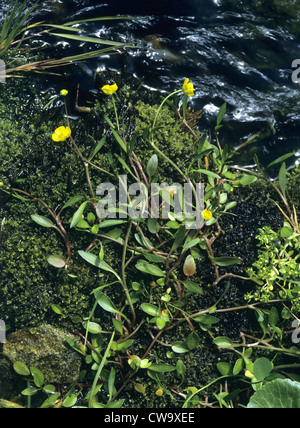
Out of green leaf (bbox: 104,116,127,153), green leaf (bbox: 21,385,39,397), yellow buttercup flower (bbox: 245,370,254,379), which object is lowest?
green leaf (bbox: 21,385,39,397)

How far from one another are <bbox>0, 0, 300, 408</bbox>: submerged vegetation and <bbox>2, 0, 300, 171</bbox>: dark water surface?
0.75 feet

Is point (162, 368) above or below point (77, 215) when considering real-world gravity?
below

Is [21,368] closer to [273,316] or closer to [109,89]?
[273,316]

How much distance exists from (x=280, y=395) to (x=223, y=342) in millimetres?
336

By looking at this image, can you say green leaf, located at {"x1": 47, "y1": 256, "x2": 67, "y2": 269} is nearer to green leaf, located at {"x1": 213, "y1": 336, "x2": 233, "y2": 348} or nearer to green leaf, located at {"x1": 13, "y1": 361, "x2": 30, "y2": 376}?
green leaf, located at {"x1": 13, "y1": 361, "x2": 30, "y2": 376}

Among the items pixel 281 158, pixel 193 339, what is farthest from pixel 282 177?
pixel 193 339

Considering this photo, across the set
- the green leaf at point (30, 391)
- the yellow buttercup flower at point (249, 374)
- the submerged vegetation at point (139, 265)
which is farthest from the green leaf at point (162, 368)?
the green leaf at point (30, 391)

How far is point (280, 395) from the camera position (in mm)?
1845

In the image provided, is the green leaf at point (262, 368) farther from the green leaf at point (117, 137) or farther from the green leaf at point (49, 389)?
the green leaf at point (117, 137)

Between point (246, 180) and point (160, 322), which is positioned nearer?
point (160, 322)

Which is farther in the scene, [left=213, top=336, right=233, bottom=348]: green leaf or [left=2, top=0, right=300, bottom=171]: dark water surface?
[left=2, top=0, right=300, bottom=171]: dark water surface

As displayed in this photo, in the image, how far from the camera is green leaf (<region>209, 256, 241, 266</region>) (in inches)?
78.8

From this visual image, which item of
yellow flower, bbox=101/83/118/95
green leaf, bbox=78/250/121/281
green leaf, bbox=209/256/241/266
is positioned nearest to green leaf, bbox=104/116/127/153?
yellow flower, bbox=101/83/118/95

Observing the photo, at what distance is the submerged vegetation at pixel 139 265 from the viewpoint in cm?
194
